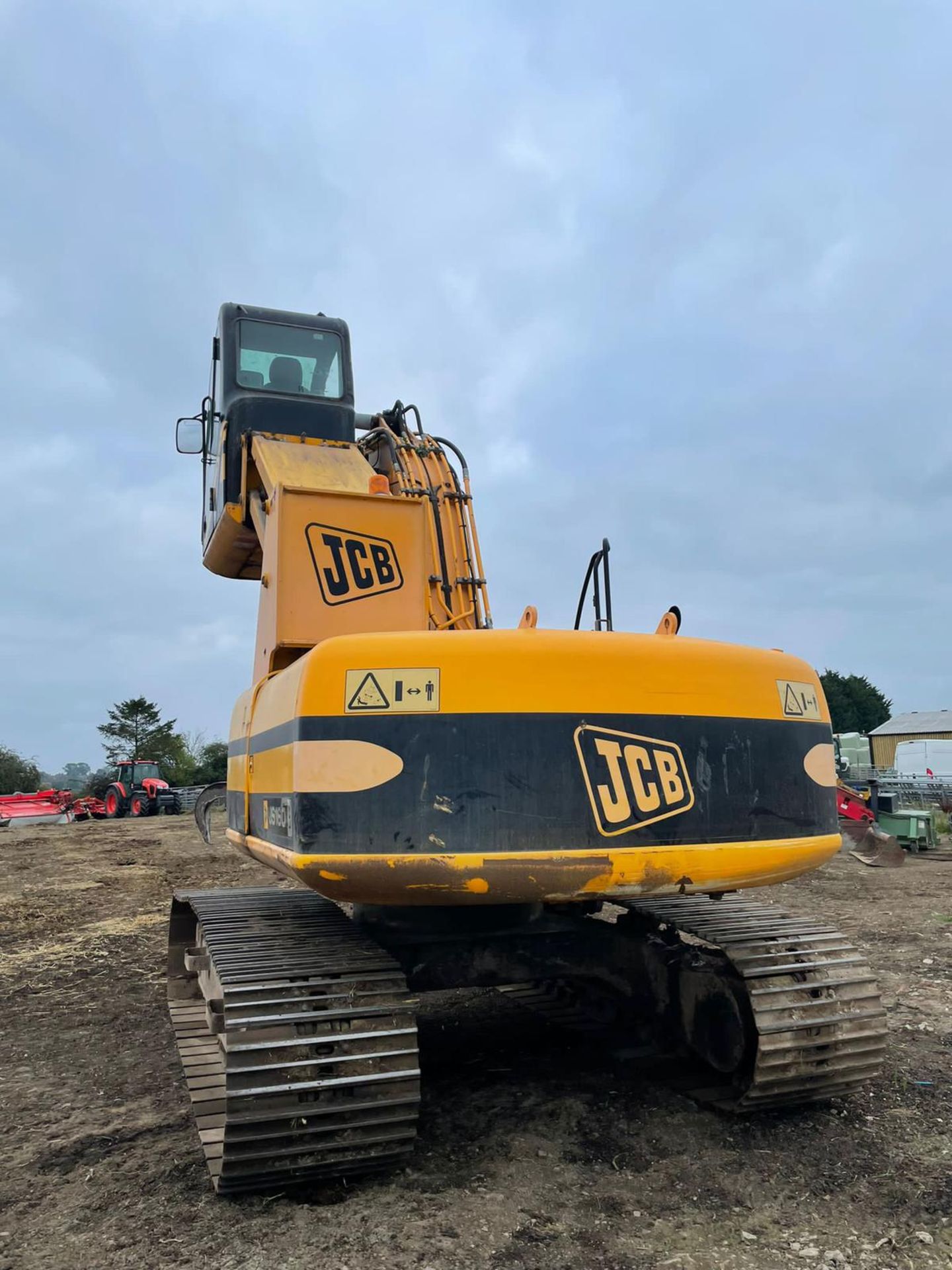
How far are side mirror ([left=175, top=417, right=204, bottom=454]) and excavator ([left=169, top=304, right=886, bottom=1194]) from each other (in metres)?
0.85

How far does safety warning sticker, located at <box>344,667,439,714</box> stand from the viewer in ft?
10.0

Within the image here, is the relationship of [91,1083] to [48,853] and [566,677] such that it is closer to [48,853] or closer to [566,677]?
[566,677]

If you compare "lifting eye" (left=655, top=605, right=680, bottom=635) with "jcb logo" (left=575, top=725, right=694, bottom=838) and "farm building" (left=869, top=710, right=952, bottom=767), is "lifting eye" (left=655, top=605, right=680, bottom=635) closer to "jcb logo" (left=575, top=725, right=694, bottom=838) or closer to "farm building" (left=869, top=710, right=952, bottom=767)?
"jcb logo" (left=575, top=725, right=694, bottom=838)

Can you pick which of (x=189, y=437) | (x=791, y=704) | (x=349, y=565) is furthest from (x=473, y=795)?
(x=189, y=437)

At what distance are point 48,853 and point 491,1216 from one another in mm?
14772

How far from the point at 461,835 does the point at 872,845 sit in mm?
12153

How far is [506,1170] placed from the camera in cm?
332

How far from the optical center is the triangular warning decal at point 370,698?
3051 millimetres

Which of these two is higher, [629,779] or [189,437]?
[189,437]

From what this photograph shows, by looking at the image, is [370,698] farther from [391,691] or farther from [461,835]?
[461,835]

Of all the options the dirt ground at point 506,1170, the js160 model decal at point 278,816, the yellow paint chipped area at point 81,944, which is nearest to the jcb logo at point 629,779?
the js160 model decal at point 278,816

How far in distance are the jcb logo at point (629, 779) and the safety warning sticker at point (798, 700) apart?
608mm

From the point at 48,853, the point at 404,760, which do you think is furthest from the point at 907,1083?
the point at 48,853

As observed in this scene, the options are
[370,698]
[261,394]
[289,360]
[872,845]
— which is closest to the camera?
[370,698]
